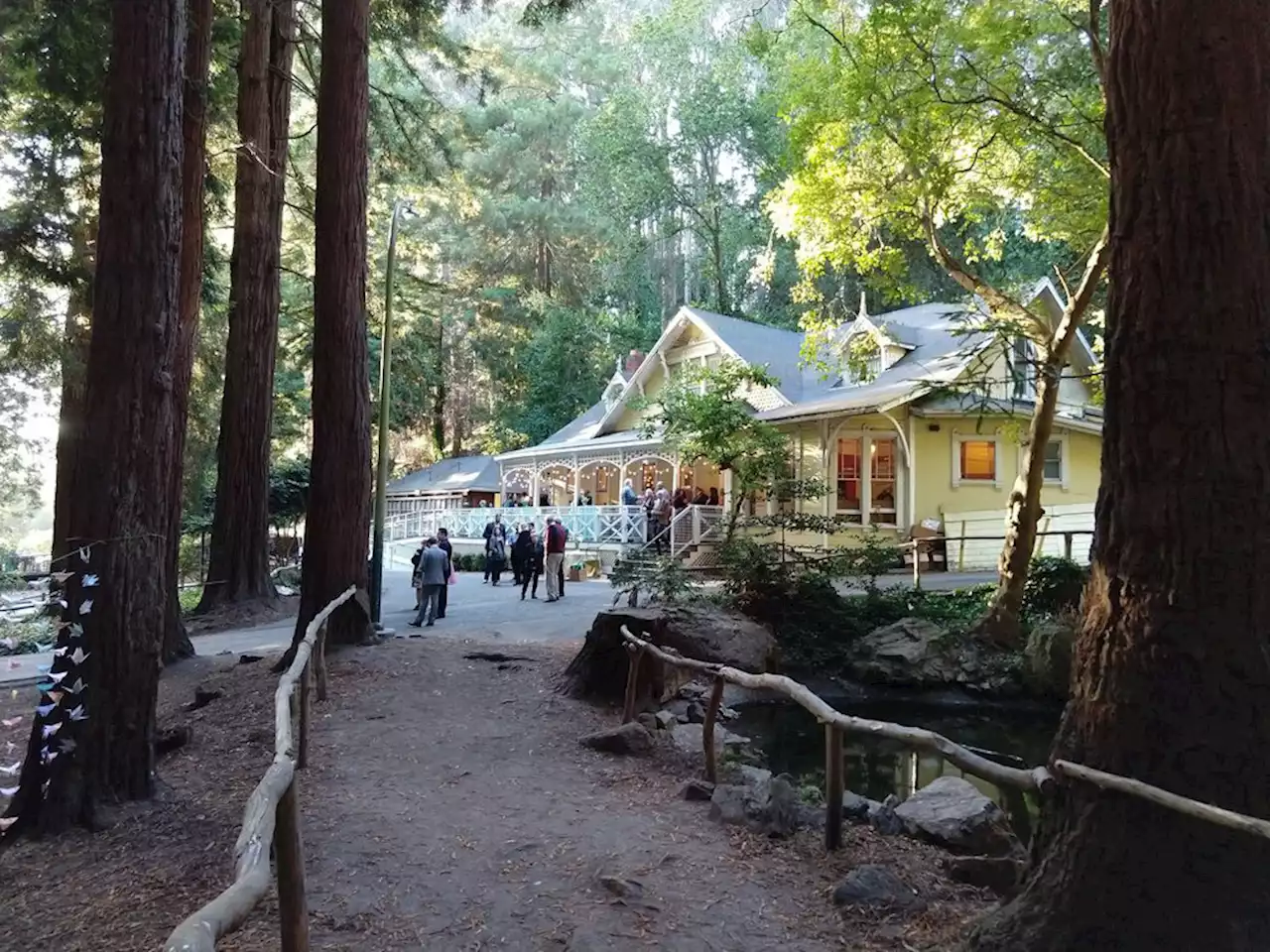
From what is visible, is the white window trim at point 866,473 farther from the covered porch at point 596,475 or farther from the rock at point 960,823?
the rock at point 960,823

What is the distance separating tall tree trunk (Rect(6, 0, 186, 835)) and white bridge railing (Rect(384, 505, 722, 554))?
45.2ft

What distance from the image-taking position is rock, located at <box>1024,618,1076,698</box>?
42.1 ft

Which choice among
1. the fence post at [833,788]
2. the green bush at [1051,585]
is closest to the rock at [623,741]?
the fence post at [833,788]

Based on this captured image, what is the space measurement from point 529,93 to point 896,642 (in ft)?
134

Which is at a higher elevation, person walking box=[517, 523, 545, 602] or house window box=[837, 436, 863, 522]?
house window box=[837, 436, 863, 522]

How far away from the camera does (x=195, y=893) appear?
179 inches

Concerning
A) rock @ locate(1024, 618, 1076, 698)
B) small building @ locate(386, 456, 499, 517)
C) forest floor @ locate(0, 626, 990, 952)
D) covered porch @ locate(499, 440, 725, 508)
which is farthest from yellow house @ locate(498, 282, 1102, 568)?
small building @ locate(386, 456, 499, 517)

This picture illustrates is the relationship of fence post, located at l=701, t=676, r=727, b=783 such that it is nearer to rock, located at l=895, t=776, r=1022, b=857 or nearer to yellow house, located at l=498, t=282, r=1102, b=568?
rock, located at l=895, t=776, r=1022, b=857

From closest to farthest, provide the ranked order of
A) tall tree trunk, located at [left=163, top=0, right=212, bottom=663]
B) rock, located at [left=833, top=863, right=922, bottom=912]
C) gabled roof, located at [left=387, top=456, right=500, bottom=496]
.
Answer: rock, located at [left=833, top=863, right=922, bottom=912], tall tree trunk, located at [left=163, top=0, right=212, bottom=663], gabled roof, located at [left=387, top=456, right=500, bottom=496]

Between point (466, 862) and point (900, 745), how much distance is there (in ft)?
24.3

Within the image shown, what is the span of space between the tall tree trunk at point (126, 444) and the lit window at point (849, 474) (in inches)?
745


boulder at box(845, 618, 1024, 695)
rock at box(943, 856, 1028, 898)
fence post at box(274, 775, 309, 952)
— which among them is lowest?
boulder at box(845, 618, 1024, 695)

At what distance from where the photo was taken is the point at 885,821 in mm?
6191

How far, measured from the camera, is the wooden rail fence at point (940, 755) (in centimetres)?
303
